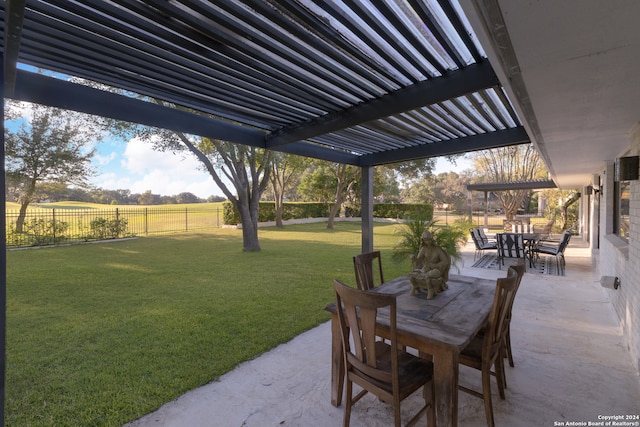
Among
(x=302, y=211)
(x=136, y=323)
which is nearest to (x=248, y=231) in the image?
(x=136, y=323)

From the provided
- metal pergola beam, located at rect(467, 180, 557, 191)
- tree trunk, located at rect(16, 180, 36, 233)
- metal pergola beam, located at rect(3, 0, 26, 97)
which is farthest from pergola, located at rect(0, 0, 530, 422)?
tree trunk, located at rect(16, 180, 36, 233)

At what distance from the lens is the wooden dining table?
1.82 m

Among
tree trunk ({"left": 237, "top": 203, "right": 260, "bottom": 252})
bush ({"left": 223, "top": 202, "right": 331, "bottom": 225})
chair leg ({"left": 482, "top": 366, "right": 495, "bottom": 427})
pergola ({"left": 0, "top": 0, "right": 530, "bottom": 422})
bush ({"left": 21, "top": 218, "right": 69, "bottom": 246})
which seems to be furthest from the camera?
bush ({"left": 223, "top": 202, "right": 331, "bottom": 225})

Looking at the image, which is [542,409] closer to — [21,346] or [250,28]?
[250,28]

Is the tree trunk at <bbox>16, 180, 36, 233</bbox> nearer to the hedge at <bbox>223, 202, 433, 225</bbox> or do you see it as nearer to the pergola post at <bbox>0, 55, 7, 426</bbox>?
the hedge at <bbox>223, 202, 433, 225</bbox>

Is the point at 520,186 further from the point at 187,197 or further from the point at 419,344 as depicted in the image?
the point at 187,197

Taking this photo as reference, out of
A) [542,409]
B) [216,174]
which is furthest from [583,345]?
[216,174]

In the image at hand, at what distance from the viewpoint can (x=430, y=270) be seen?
8.73ft

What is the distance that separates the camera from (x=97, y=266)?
746 centimetres

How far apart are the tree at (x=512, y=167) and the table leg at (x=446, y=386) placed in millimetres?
20549

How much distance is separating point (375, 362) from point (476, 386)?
1.34 meters

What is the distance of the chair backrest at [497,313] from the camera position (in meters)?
2.05

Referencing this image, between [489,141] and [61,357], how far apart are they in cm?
554

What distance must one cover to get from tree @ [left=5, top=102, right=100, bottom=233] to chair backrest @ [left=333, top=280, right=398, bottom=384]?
12.4 metres
